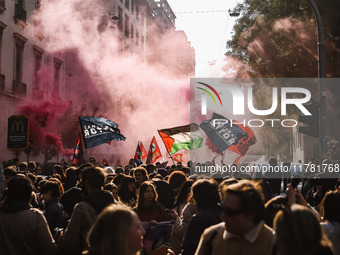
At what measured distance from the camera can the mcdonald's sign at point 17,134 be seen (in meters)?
11.7

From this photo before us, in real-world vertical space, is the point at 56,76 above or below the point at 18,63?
above

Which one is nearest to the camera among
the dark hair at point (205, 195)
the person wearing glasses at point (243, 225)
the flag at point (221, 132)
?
the person wearing glasses at point (243, 225)

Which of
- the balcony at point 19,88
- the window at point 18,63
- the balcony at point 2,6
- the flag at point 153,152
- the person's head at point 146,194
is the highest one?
the balcony at point 2,6

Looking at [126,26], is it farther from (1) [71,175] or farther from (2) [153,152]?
(1) [71,175]

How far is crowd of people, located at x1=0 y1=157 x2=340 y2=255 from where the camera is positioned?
299cm

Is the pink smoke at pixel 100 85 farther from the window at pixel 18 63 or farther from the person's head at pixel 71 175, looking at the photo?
the person's head at pixel 71 175

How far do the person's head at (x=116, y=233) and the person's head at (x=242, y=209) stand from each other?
23.4 inches

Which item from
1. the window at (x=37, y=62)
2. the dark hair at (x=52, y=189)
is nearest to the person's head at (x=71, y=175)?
the dark hair at (x=52, y=189)

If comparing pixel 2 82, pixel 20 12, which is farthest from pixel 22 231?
pixel 20 12

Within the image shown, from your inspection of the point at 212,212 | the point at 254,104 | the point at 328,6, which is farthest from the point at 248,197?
the point at 254,104

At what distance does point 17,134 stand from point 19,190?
7.59 m

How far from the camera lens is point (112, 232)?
10.0 feet

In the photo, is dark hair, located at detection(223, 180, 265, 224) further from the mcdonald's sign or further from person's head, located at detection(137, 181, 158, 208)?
the mcdonald's sign

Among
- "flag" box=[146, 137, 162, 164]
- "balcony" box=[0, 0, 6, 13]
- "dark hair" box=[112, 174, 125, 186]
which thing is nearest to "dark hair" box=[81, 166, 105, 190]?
"dark hair" box=[112, 174, 125, 186]
